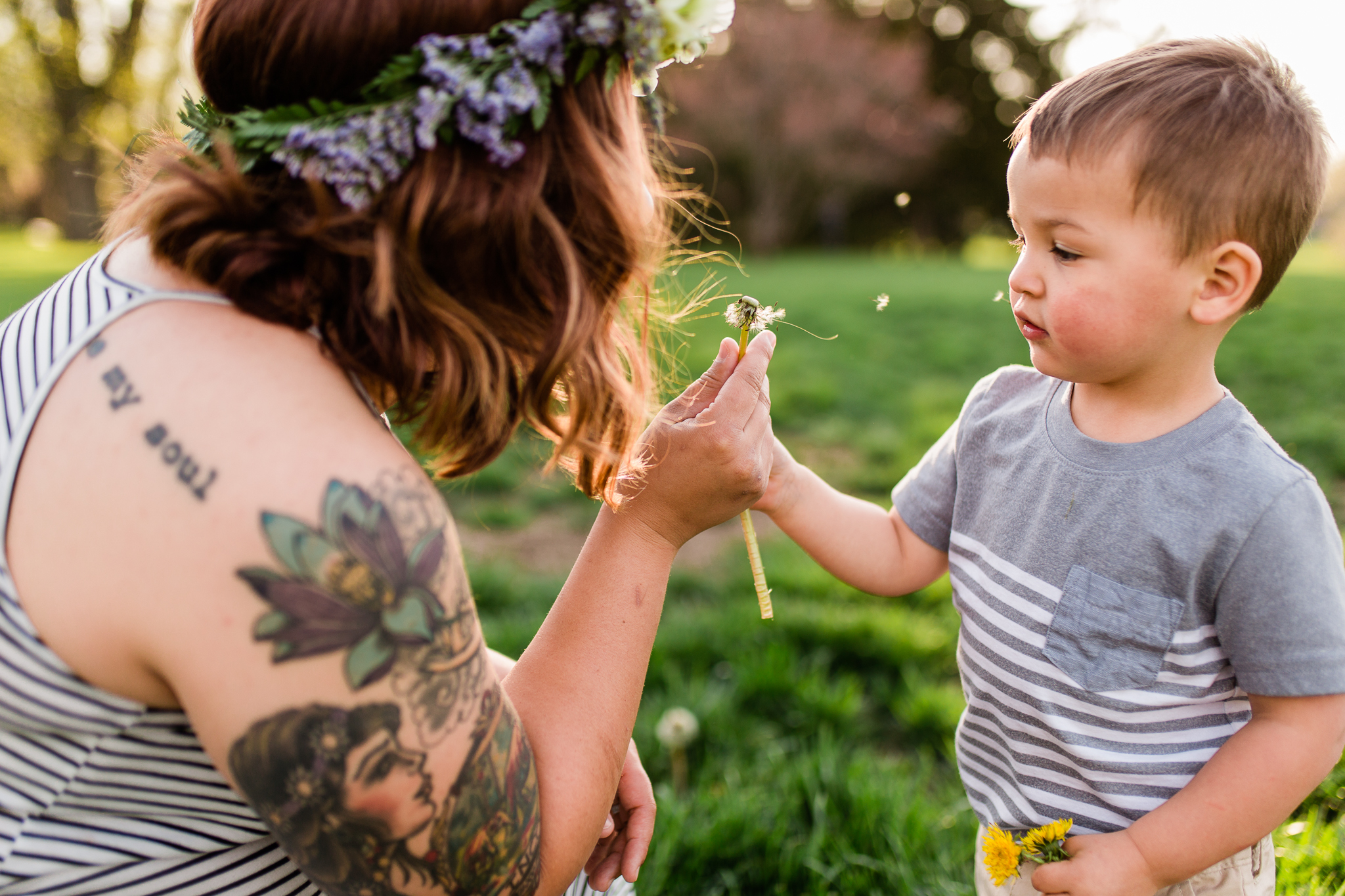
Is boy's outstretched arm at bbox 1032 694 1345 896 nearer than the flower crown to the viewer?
No

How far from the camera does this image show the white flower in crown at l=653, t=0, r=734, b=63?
1168 millimetres

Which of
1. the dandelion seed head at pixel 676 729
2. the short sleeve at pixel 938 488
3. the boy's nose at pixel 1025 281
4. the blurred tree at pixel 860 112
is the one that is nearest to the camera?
the boy's nose at pixel 1025 281

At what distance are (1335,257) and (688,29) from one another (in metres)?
24.8

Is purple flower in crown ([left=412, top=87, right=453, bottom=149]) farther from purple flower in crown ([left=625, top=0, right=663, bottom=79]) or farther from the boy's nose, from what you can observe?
the boy's nose

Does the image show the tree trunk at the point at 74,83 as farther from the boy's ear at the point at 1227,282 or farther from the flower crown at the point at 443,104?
the boy's ear at the point at 1227,282

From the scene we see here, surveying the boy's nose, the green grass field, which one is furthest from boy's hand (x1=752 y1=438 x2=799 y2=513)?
the boy's nose

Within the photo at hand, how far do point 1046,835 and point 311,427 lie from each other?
3.78 ft

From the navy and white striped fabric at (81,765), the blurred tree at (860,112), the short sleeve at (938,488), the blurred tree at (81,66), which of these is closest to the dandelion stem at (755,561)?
the short sleeve at (938,488)

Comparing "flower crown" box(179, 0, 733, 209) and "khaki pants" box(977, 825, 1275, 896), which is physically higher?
"flower crown" box(179, 0, 733, 209)

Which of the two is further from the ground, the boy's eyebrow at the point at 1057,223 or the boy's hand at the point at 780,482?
the boy's eyebrow at the point at 1057,223

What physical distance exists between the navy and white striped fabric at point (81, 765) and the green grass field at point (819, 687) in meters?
0.55

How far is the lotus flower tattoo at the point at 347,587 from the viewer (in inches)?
36.2

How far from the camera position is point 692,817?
2.18 meters

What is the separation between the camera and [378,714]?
3.18 ft
